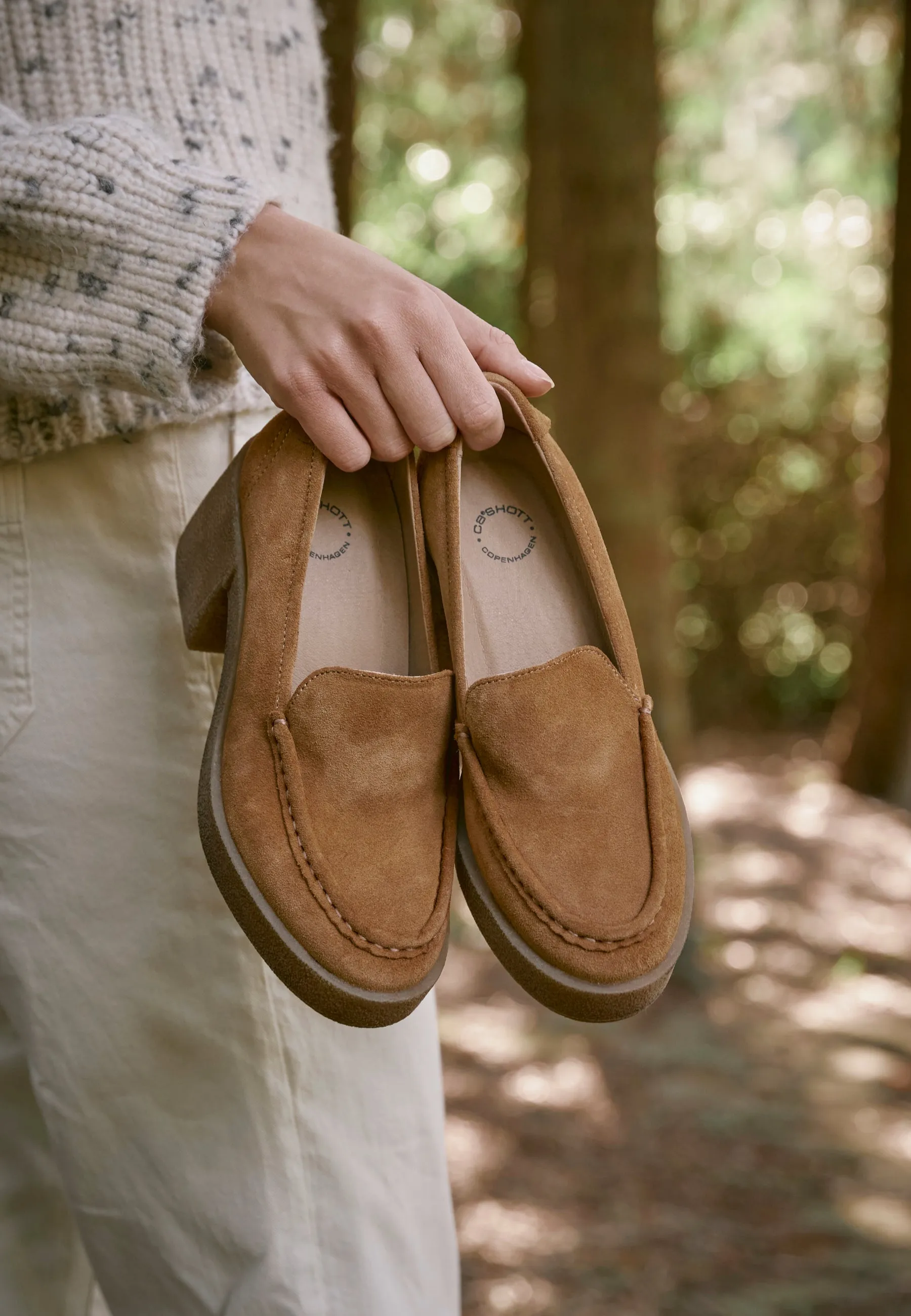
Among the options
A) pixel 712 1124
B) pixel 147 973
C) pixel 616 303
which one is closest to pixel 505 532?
pixel 147 973

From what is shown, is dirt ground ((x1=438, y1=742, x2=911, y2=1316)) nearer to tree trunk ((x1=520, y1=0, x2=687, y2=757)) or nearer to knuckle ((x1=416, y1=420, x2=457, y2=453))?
tree trunk ((x1=520, y1=0, x2=687, y2=757))

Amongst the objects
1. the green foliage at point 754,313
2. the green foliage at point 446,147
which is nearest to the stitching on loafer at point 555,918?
the green foliage at point 446,147

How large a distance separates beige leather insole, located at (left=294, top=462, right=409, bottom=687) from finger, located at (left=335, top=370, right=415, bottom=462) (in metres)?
0.13

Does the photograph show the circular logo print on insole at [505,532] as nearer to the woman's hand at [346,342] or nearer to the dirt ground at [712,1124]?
the woman's hand at [346,342]

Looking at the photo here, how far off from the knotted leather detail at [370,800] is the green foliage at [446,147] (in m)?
6.05

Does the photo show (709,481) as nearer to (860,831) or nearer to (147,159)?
(860,831)

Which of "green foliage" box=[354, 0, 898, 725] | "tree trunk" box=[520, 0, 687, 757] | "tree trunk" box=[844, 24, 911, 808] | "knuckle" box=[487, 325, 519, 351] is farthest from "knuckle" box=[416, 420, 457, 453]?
"green foliage" box=[354, 0, 898, 725]

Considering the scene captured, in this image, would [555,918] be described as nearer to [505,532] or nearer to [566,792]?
[566,792]

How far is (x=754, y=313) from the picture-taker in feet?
25.5

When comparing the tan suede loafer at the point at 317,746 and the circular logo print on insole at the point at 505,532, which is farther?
the circular logo print on insole at the point at 505,532

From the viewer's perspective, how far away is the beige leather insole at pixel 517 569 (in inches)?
42.7

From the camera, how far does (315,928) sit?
865 millimetres

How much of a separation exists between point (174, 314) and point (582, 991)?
0.66 meters

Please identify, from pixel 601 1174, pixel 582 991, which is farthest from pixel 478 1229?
pixel 582 991
